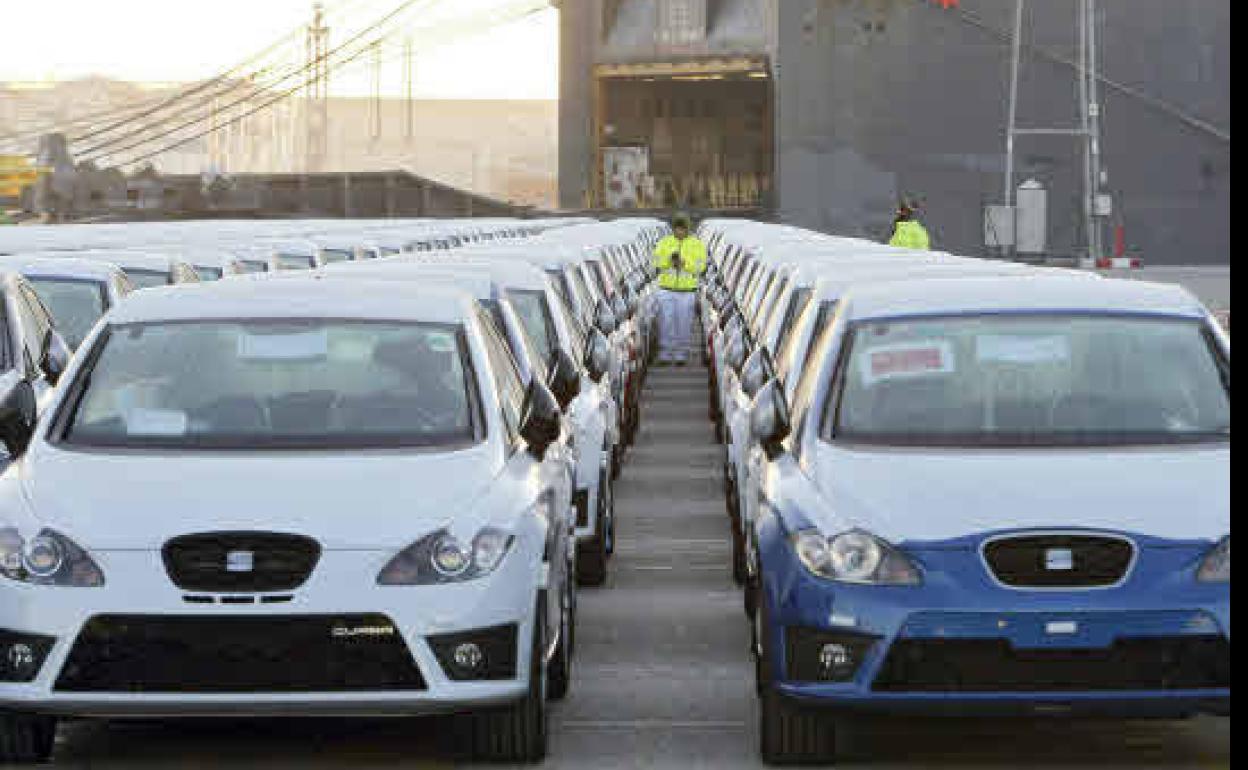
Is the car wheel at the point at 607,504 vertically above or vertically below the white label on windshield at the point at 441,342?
below

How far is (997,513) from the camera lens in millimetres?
7672

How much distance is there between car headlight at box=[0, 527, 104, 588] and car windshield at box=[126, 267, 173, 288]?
1124cm

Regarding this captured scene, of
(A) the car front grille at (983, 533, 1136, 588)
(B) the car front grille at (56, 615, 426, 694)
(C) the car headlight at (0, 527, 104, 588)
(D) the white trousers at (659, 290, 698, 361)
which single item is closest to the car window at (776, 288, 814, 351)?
(A) the car front grille at (983, 533, 1136, 588)

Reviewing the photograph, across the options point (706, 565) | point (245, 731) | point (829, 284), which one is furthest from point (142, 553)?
point (706, 565)

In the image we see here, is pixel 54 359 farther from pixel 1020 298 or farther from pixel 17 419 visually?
pixel 1020 298

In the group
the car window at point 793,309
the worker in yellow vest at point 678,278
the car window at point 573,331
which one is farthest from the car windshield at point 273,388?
the worker in yellow vest at point 678,278

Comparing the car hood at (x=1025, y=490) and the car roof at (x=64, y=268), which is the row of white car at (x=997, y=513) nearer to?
the car hood at (x=1025, y=490)

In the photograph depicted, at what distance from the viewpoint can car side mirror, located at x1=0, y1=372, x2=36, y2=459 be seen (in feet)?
28.7

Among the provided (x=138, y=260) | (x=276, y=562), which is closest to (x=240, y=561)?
(x=276, y=562)

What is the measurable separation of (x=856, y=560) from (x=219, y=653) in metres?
1.90

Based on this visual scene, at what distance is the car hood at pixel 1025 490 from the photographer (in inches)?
300

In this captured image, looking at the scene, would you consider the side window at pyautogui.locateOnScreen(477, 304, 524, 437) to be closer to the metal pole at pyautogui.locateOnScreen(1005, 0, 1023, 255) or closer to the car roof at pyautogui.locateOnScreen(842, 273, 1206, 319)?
the car roof at pyautogui.locateOnScreen(842, 273, 1206, 319)

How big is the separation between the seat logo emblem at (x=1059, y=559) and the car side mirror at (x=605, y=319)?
9.86 meters

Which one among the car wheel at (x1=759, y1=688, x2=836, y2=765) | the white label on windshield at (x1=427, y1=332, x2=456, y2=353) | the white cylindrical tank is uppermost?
the white cylindrical tank
